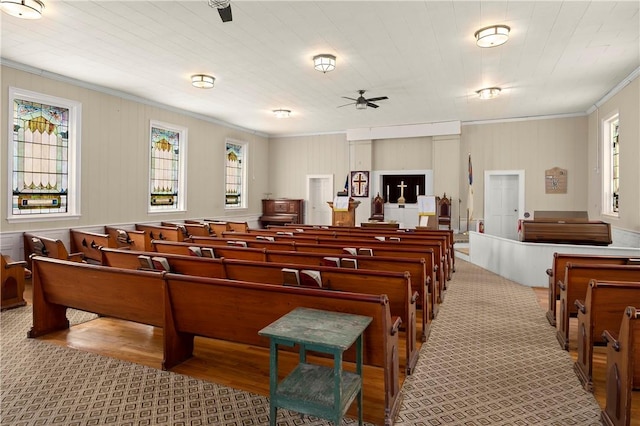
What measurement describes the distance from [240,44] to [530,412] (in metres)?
5.20

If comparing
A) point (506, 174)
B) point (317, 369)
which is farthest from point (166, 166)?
point (506, 174)

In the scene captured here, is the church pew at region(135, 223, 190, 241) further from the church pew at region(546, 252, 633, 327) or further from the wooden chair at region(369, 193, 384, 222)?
the wooden chair at region(369, 193, 384, 222)

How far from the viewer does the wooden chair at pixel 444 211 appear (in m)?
10.4

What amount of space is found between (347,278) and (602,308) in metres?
1.82

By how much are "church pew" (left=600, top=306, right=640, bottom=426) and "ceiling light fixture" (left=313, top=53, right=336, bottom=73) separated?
4775 millimetres

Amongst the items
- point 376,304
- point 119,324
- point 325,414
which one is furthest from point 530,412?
point 119,324

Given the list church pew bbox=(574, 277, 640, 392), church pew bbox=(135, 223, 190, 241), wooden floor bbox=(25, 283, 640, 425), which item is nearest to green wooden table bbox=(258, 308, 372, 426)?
wooden floor bbox=(25, 283, 640, 425)

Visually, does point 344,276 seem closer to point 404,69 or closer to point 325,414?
point 325,414

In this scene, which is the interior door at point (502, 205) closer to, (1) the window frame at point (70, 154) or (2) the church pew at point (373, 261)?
(2) the church pew at point (373, 261)

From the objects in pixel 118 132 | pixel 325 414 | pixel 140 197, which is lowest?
pixel 325 414

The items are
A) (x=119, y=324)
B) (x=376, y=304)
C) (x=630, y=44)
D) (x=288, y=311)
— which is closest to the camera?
(x=376, y=304)

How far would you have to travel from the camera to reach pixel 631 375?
1990 mm

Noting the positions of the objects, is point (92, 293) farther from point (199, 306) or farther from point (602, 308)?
point (602, 308)

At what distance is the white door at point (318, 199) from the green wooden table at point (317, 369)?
10027mm
